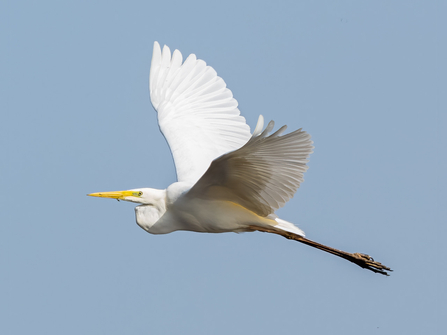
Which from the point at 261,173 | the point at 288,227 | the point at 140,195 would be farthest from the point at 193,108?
the point at 261,173

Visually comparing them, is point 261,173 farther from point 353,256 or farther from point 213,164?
point 353,256

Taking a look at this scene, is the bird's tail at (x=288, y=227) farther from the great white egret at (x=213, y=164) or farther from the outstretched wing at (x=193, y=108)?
the outstretched wing at (x=193, y=108)

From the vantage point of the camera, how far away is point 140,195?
7996mm

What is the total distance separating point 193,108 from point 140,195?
2353 millimetres

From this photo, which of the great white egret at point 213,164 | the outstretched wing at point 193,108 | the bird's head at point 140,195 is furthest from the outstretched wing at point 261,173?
the outstretched wing at point 193,108

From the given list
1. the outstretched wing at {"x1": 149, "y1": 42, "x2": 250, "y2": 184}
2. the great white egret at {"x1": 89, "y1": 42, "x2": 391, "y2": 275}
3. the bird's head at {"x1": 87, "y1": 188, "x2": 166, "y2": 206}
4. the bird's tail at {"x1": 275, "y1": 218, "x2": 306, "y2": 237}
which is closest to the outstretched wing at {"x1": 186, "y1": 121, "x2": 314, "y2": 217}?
the great white egret at {"x1": 89, "y1": 42, "x2": 391, "y2": 275}

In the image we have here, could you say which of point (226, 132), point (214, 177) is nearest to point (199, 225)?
point (214, 177)

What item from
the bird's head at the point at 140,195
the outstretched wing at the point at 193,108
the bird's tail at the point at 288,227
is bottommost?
the bird's head at the point at 140,195

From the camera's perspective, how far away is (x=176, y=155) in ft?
29.8

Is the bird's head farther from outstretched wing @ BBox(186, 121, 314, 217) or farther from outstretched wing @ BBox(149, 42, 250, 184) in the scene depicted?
outstretched wing @ BBox(149, 42, 250, 184)

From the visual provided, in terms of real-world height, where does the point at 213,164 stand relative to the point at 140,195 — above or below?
above

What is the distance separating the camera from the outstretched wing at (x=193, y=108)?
930cm

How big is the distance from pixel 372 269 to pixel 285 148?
11.2 feet

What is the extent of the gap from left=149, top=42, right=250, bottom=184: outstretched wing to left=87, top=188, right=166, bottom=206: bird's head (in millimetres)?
1199
